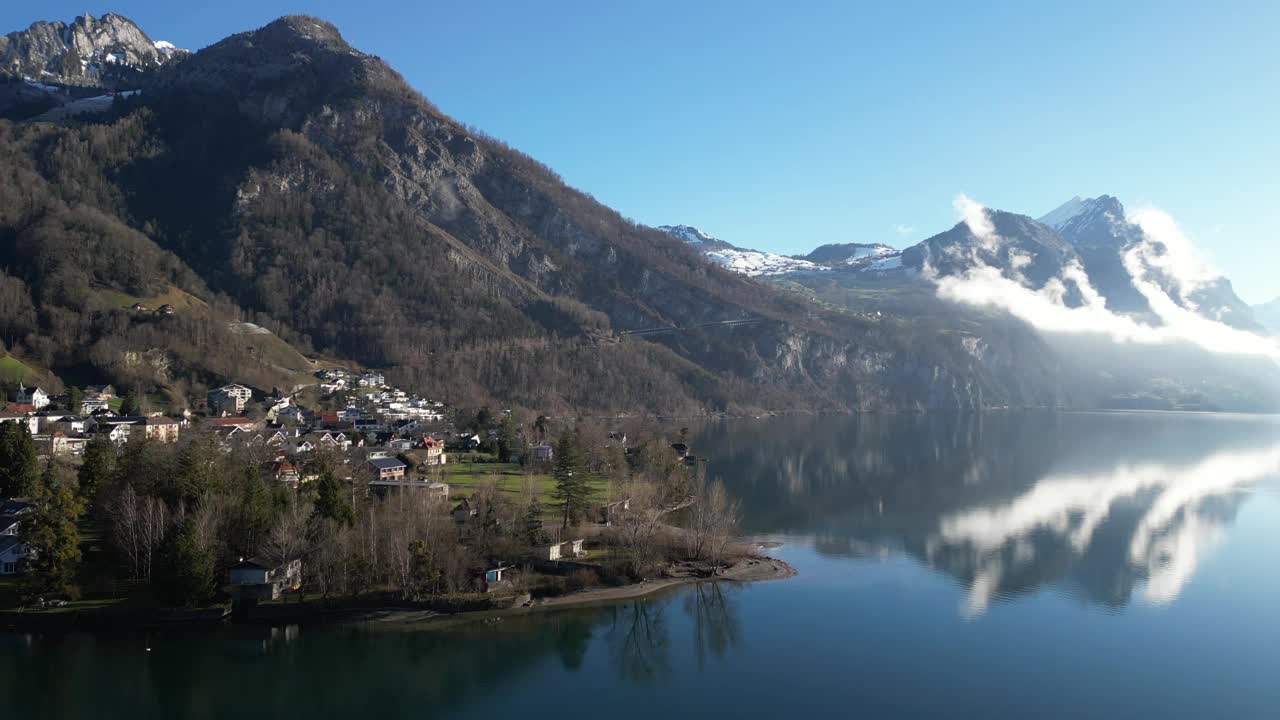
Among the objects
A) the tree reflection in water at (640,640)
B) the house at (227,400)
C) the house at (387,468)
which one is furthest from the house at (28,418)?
the tree reflection in water at (640,640)

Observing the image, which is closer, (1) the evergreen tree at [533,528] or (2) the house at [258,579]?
(2) the house at [258,579]

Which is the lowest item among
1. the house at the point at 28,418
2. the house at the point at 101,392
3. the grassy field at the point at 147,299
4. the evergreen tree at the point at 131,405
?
the house at the point at 28,418

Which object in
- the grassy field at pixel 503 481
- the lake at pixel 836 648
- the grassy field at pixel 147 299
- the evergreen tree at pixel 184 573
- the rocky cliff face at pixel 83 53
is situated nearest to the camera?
the lake at pixel 836 648

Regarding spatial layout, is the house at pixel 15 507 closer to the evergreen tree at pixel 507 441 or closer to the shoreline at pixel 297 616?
the shoreline at pixel 297 616

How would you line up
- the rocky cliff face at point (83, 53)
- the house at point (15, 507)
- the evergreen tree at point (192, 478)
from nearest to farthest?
1. the house at point (15, 507)
2. the evergreen tree at point (192, 478)
3. the rocky cliff face at point (83, 53)

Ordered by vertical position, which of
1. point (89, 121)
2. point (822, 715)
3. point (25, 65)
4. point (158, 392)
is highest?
point (25, 65)

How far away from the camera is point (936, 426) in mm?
108688

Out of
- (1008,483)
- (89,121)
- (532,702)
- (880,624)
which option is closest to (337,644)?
(532,702)

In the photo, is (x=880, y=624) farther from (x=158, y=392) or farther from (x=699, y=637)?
(x=158, y=392)

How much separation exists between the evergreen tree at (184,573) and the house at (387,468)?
1363cm

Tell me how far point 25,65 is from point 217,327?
111 m

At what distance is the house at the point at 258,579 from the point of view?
89.1 ft

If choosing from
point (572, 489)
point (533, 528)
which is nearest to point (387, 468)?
point (572, 489)

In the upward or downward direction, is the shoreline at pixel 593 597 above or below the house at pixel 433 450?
below
